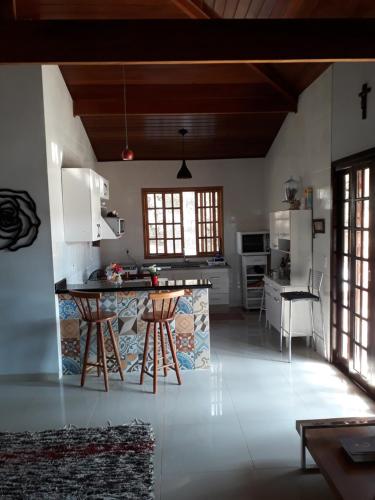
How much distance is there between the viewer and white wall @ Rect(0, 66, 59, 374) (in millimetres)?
3764

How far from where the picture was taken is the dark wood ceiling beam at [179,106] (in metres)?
4.93

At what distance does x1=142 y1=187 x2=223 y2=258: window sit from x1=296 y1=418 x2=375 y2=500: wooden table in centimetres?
478

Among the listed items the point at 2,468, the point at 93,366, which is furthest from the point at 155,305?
the point at 2,468

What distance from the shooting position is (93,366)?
3.89 metres

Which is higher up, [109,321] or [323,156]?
[323,156]

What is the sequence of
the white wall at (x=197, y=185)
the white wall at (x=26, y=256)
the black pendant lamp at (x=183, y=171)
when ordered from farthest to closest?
1. the white wall at (x=197, y=185)
2. the black pendant lamp at (x=183, y=171)
3. the white wall at (x=26, y=256)

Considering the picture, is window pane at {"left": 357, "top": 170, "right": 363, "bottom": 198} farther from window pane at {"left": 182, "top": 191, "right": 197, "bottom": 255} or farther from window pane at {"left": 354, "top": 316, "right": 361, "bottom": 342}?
window pane at {"left": 182, "top": 191, "right": 197, "bottom": 255}

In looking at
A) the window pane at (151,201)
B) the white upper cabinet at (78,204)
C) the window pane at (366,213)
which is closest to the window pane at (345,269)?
the window pane at (366,213)

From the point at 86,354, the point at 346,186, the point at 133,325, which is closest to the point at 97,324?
the point at 86,354

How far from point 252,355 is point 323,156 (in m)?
2.46

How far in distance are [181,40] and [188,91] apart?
2549mm

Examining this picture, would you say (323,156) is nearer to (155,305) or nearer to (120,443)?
(155,305)

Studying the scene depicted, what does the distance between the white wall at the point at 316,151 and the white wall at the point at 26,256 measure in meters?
3.00

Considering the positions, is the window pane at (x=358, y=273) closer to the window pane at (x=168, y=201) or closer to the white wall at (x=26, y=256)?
the white wall at (x=26, y=256)
